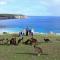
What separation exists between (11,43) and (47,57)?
948cm

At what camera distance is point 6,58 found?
21.7 m

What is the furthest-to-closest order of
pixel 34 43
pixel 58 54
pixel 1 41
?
pixel 1 41, pixel 34 43, pixel 58 54

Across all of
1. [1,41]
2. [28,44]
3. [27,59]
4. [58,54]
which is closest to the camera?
[27,59]

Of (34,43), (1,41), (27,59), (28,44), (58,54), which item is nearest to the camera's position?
(27,59)

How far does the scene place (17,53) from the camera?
24656 millimetres

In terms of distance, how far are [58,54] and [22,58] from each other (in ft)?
10.8

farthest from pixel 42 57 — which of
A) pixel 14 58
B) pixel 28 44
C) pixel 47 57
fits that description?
pixel 28 44

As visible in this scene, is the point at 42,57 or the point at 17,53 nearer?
the point at 42,57

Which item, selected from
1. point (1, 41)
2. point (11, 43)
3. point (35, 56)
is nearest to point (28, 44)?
point (11, 43)

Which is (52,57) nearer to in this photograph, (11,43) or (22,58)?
(22,58)

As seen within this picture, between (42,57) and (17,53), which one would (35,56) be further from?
(17,53)

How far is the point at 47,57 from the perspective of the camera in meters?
22.4

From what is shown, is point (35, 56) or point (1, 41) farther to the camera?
point (1, 41)

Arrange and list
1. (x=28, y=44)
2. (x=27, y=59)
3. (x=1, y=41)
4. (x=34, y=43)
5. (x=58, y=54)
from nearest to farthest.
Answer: (x=27, y=59) → (x=58, y=54) → (x=34, y=43) → (x=28, y=44) → (x=1, y=41)
